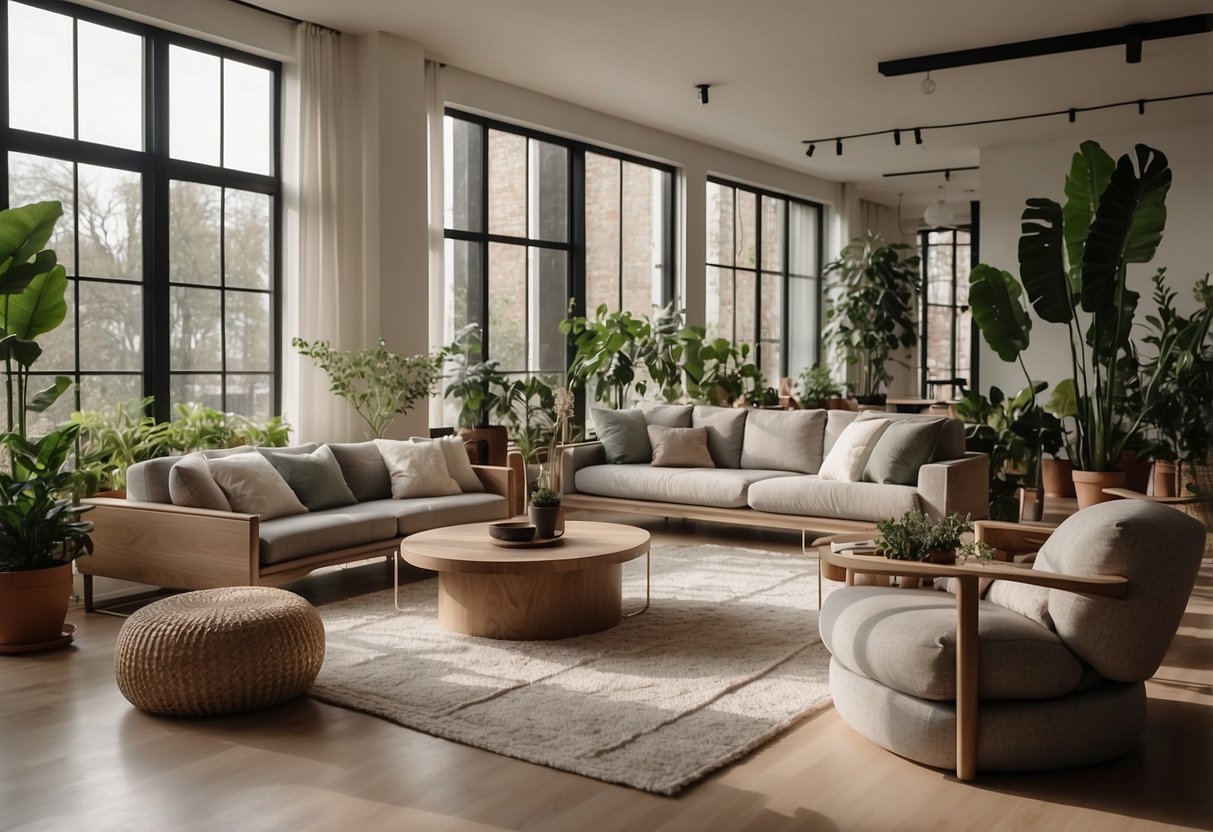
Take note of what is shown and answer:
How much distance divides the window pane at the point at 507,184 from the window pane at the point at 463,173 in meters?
0.15

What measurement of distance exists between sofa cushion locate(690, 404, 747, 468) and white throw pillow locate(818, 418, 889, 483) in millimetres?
1075

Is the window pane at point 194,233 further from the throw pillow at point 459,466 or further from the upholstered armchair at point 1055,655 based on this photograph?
the upholstered armchair at point 1055,655

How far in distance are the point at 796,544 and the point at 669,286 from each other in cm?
435

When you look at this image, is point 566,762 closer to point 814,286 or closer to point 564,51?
point 564,51

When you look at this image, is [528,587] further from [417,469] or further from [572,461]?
[572,461]

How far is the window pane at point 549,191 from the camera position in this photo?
9406mm

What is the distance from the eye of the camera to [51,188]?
600 centimetres

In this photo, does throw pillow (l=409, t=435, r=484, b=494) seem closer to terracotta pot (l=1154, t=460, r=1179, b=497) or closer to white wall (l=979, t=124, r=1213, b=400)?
terracotta pot (l=1154, t=460, r=1179, b=497)

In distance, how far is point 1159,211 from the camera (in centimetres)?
668

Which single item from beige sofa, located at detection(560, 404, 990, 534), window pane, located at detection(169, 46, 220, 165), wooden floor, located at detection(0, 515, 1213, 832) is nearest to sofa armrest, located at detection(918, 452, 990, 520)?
beige sofa, located at detection(560, 404, 990, 534)

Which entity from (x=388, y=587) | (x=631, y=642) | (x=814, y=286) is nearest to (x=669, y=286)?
(x=814, y=286)

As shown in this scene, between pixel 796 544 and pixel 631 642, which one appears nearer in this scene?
pixel 631 642

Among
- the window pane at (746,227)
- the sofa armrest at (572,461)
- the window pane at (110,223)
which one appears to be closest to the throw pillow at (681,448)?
the sofa armrest at (572,461)

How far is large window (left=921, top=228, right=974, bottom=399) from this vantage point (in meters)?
15.6
